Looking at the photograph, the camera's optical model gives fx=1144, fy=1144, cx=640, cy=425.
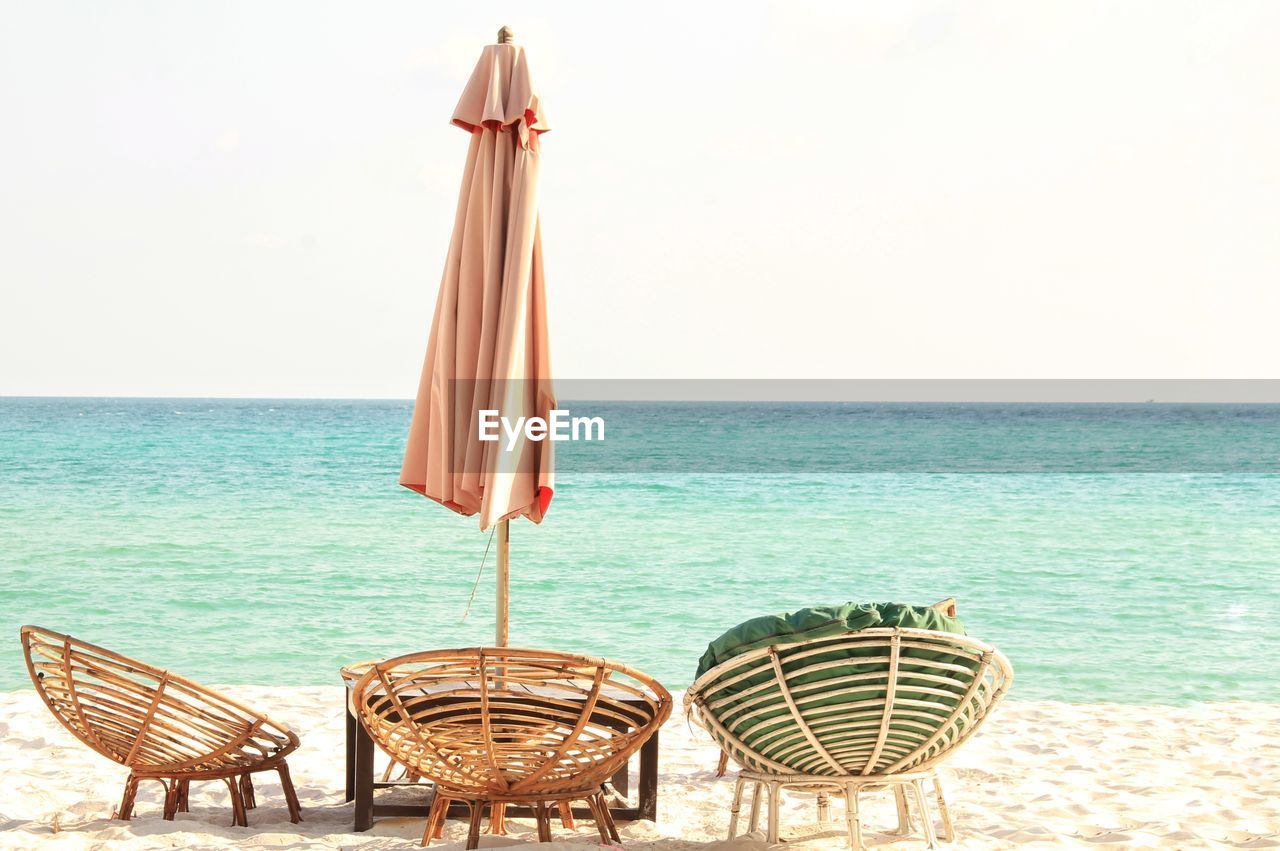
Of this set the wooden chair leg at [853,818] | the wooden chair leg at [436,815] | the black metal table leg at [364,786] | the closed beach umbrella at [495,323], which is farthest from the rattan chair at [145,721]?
the wooden chair leg at [853,818]

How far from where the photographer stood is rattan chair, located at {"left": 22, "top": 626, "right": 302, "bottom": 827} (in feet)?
9.45

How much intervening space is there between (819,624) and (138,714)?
70.2 inches

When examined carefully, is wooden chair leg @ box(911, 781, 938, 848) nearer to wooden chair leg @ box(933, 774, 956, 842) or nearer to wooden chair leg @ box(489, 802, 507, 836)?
wooden chair leg @ box(933, 774, 956, 842)

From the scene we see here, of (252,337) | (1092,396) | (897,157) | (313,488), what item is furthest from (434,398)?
(1092,396)

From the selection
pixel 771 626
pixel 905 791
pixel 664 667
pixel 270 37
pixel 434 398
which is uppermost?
pixel 270 37

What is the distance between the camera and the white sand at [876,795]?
3084 mm

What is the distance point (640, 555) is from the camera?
11.2 meters

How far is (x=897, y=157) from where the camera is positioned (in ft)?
97.1

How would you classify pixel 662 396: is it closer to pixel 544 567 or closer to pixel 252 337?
pixel 252 337

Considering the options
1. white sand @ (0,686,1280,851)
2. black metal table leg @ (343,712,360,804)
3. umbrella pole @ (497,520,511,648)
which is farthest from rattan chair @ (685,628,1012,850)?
black metal table leg @ (343,712,360,804)

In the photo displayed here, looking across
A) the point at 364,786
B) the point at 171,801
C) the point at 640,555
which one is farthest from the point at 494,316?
the point at 640,555

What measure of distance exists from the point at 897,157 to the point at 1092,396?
9576mm

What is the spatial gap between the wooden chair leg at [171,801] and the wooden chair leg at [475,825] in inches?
38.3

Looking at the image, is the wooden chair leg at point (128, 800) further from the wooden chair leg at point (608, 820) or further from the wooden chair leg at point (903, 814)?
the wooden chair leg at point (903, 814)
